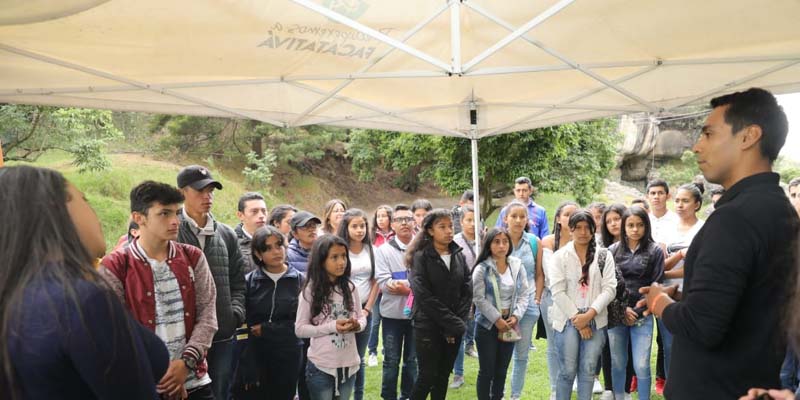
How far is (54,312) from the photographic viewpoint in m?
1.31

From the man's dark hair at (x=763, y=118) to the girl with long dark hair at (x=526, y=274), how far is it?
312cm

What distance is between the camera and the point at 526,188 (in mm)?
7438

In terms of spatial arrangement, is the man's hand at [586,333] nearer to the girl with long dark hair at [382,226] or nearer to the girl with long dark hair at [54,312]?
the girl with long dark hair at [382,226]

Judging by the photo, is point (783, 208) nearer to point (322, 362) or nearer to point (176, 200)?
point (176, 200)

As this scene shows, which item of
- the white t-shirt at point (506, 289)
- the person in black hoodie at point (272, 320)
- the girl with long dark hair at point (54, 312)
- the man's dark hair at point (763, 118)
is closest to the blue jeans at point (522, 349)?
the white t-shirt at point (506, 289)

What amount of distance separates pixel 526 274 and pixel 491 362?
3.17ft

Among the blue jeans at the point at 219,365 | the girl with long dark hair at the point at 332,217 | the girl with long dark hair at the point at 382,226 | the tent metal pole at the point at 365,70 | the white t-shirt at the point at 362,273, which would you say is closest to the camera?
the blue jeans at the point at 219,365

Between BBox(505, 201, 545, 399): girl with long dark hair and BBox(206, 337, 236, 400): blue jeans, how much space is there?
249cm

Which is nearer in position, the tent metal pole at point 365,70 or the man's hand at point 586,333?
the tent metal pole at point 365,70

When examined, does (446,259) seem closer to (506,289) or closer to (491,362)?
(506,289)

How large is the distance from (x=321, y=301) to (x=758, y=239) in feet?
9.32

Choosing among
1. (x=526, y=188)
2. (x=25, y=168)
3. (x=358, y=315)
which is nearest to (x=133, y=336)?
(x=25, y=168)

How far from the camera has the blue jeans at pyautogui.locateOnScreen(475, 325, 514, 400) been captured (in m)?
4.61

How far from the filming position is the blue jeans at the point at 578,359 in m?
4.45
